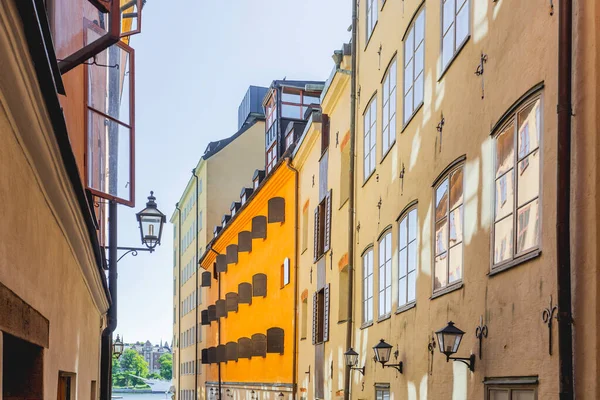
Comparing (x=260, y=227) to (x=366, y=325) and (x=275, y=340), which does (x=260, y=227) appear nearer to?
(x=275, y=340)

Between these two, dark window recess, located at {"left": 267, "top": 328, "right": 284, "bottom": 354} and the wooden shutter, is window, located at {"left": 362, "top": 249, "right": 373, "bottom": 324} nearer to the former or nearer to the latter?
the wooden shutter

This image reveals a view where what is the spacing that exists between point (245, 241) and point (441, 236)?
2027 centimetres

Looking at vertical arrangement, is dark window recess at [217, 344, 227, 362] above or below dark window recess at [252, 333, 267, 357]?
below

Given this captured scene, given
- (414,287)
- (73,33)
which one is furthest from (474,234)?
(73,33)

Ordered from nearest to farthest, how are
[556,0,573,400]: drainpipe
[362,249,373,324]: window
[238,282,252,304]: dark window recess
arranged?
[556,0,573,400]: drainpipe → [362,249,373,324]: window → [238,282,252,304]: dark window recess

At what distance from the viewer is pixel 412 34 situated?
1240 cm

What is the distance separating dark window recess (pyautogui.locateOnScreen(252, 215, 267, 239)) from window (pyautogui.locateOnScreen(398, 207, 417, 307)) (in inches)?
596

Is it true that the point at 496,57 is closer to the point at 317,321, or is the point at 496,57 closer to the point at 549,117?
the point at 549,117

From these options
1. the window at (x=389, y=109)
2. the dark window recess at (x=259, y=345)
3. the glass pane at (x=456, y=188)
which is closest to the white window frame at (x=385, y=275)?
the window at (x=389, y=109)

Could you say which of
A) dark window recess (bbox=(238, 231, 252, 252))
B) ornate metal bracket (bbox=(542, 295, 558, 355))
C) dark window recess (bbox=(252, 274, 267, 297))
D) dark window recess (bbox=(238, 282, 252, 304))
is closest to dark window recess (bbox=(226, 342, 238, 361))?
dark window recess (bbox=(238, 282, 252, 304))

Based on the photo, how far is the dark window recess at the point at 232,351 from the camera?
105ft

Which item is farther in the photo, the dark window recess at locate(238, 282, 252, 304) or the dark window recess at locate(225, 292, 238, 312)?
the dark window recess at locate(225, 292, 238, 312)

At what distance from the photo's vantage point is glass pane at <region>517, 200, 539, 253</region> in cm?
713

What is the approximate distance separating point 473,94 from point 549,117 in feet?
7.55
